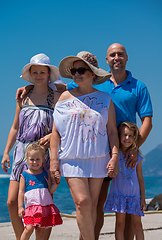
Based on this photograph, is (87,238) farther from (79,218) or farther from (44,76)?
(44,76)

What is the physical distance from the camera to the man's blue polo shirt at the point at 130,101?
3584 mm

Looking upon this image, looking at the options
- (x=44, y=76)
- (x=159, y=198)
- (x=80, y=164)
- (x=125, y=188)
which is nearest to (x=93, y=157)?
(x=80, y=164)

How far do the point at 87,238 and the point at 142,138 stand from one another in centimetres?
122

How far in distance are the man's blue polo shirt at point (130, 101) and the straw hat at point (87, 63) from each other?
30 cm

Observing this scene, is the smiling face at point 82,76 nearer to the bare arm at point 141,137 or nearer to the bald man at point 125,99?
the bald man at point 125,99

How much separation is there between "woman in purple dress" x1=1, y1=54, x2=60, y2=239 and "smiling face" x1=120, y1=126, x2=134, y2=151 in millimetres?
781

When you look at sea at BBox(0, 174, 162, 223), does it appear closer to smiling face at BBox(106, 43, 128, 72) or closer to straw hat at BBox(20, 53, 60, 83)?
straw hat at BBox(20, 53, 60, 83)

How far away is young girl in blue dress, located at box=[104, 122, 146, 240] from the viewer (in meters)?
3.46

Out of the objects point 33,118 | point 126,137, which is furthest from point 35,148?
point 126,137

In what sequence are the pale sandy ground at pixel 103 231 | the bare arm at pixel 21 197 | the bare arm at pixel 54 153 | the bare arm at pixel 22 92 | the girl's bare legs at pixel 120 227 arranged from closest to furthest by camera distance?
1. the bare arm at pixel 54 153
2. the bare arm at pixel 21 197
3. the girl's bare legs at pixel 120 227
4. the bare arm at pixel 22 92
5. the pale sandy ground at pixel 103 231

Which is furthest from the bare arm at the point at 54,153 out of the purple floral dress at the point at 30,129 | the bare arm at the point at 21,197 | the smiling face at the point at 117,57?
the smiling face at the point at 117,57

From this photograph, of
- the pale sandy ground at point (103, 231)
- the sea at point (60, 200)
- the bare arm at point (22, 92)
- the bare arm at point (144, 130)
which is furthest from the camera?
the sea at point (60, 200)

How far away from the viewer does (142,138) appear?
357cm

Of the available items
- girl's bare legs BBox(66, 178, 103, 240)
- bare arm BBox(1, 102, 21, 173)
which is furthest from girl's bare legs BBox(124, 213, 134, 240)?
bare arm BBox(1, 102, 21, 173)
